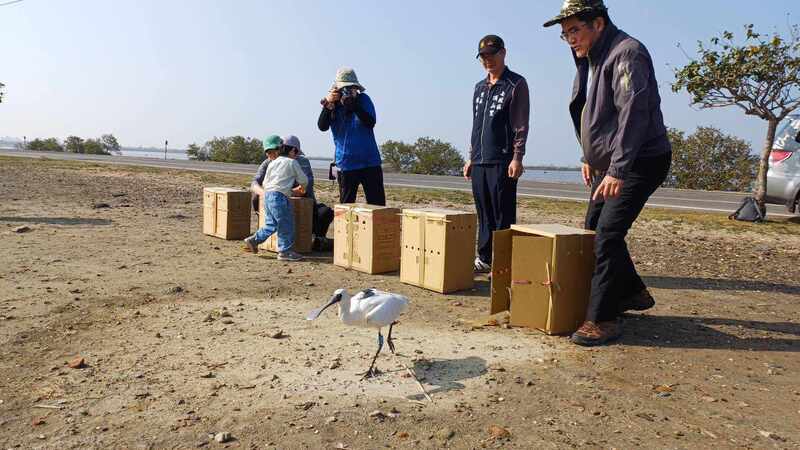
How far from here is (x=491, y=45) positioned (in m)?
5.84

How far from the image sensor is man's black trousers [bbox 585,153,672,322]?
13.4ft

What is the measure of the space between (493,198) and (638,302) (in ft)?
6.30

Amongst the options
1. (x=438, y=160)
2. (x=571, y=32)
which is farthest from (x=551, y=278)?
(x=438, y=160)

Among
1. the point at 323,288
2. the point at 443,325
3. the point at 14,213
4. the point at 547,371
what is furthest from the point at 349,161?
the point at 14,213

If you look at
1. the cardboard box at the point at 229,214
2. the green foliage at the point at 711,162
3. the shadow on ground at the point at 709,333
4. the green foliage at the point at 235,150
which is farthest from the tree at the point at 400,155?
the shadow on ground at the point at 709,333

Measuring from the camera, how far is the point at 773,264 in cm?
738

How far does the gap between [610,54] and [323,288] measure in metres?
3.20

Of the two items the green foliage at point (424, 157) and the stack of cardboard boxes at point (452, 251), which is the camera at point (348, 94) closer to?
the stack of cardboard boxes at point (452, 251)

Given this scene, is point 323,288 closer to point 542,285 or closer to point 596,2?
point 542,285

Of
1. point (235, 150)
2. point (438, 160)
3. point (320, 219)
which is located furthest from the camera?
point (235, 150)

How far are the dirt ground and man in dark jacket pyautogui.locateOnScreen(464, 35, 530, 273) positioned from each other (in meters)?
1.02

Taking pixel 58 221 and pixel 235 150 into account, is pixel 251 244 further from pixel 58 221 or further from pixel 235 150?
pixel 235 150

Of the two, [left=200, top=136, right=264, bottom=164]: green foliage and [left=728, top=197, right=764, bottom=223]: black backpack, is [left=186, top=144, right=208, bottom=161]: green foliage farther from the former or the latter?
[left=728, top=197, right=764, bottom=223]: black backpack

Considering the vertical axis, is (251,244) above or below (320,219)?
below
